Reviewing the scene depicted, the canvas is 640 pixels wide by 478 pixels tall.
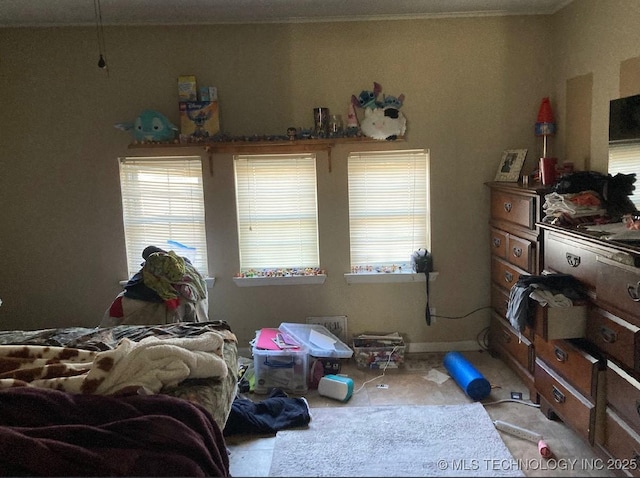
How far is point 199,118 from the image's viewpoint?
350cm

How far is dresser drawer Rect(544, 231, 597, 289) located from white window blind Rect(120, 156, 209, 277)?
2.40 m

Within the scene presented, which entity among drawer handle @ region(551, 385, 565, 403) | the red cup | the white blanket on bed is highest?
the red cup

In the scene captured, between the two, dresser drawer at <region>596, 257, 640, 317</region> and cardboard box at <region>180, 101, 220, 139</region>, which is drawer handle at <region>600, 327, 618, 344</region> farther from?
cardboard box at <region>180, 101, 220, 139</region>

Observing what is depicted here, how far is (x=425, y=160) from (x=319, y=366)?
1.70 m

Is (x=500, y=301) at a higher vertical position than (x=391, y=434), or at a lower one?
higher

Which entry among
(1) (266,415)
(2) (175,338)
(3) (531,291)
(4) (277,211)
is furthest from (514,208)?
(2) (175,338)

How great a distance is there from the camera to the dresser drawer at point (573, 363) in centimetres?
219

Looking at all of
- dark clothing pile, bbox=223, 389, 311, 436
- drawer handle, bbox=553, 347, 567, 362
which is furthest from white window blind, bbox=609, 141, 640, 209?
dark clothing pile, bbox=223, 389, 311, 436

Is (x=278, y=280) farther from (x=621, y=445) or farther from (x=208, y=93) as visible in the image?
(x=621, y=445)

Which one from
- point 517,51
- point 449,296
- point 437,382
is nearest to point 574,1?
point 517,51

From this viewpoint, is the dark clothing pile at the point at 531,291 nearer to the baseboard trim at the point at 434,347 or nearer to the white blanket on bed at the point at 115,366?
the baseboard trim at the point at 434,347

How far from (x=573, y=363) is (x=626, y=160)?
1.11m

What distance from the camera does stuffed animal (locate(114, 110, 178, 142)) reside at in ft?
11.4

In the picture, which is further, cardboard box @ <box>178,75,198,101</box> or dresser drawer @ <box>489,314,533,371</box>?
cardboard box @ <box>178,75,198,101</box>
